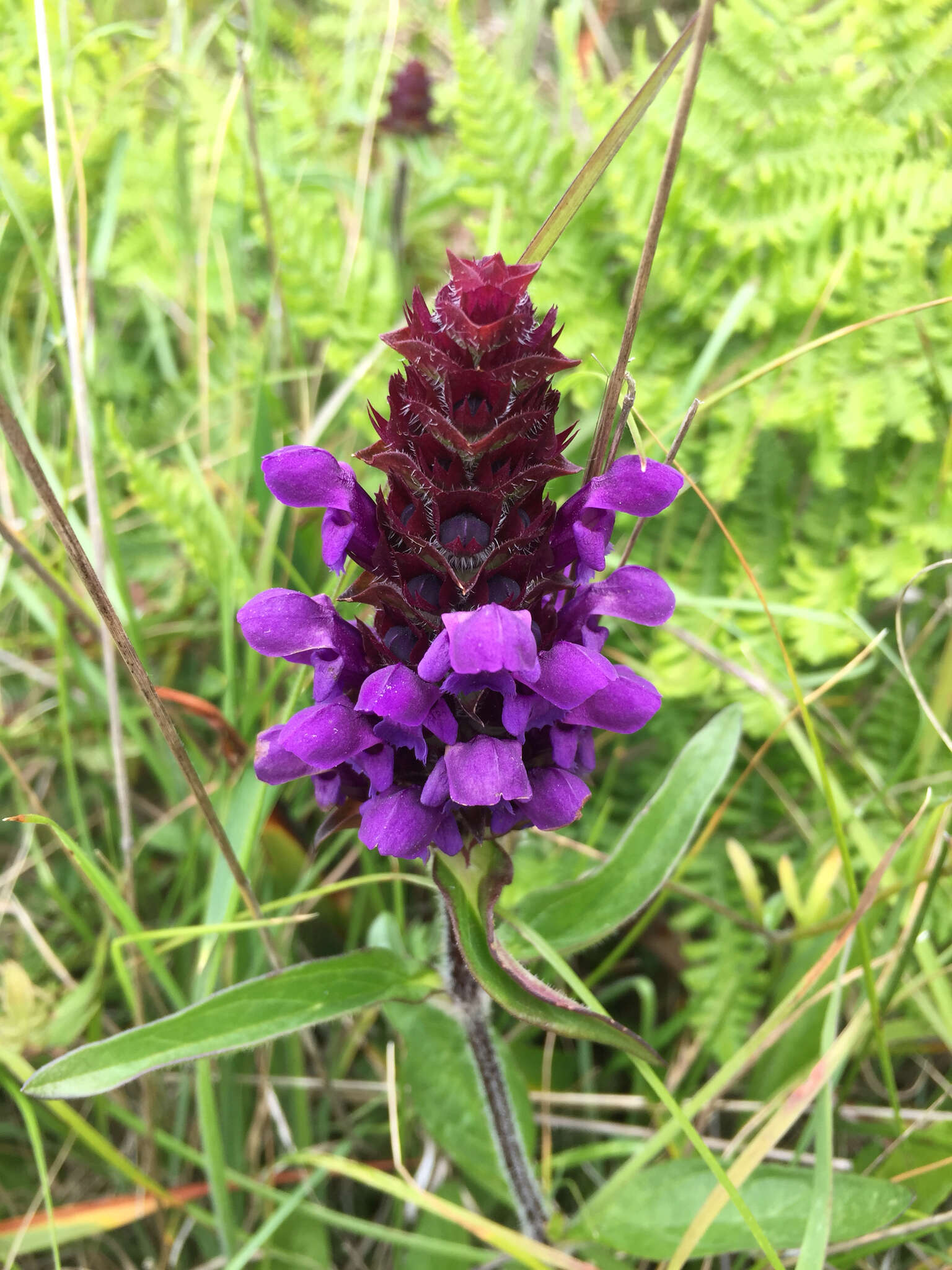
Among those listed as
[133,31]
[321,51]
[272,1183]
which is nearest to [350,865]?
[272,1183]

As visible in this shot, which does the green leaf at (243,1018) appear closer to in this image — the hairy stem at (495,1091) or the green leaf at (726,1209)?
the hairy stem at (495,1091)

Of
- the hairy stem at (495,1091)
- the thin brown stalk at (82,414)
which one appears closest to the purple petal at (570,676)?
the hairy stem at (495,1091)

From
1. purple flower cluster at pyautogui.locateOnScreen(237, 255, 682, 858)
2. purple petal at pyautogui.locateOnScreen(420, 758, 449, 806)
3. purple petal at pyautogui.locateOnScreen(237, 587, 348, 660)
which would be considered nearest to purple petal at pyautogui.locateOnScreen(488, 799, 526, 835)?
purple flower cluster at pyautogui.locateOnScreen(237, 255, 682, 858)

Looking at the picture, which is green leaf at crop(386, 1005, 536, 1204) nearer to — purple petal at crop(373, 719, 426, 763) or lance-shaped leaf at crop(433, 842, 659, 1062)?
lance-shaped leaf at crop(433, 842, 659, 1062)

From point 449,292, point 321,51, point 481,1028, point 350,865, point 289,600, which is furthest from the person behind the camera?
point 321,51

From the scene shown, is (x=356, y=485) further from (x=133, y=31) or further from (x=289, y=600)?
(x=133, y=31)

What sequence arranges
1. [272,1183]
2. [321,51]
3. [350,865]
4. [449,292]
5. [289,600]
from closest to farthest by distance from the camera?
[449,292] < [289,600] < [272,1183] < [350,865] < [321,51]
